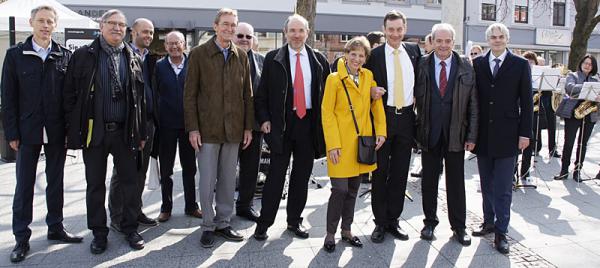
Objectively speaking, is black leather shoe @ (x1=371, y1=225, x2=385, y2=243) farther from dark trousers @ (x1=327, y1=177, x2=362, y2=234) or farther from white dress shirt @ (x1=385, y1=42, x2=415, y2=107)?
white dress shirt @ (x1=385, y1=42, x2=415, y2=107)

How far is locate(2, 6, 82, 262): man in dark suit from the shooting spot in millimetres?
3895

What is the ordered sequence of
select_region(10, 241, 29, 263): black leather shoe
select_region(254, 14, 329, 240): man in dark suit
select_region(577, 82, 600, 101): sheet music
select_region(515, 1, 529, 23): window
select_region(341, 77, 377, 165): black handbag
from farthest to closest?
select_region(515, 1, 529, 23): window, select_region(577, 82, 600, 101): sheet music, select_region(254, 14, 329, 240): man in dark suit, select_region(341, 77, 377, 165): black handbag, select_region(10, 241, 29, 263): black leather shoe

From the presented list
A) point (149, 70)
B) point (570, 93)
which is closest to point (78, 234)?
point (149, 70)

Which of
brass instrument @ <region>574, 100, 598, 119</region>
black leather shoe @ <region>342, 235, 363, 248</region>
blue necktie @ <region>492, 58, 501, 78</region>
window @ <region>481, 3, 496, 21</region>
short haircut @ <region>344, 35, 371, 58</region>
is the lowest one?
black leather shoe @ <region>342, 235, 363, 248</region>

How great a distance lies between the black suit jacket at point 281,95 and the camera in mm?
4211

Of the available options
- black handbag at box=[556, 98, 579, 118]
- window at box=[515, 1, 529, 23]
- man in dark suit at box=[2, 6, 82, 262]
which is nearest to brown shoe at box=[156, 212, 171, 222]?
man in dark suit at box=[2, 6, 82, 262]

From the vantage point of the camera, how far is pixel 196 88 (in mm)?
4160

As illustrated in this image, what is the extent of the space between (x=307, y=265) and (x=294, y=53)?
1.85 meters

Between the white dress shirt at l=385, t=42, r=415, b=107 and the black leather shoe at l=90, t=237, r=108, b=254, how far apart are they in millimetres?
2798

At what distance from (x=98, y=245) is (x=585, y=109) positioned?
7.08 meters

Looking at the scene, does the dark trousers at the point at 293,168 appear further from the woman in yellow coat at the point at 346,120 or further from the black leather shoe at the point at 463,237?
the black leather shoe at the point at 463,237

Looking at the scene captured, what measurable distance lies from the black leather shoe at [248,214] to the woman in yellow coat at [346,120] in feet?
3.77

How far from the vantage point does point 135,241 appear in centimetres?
421

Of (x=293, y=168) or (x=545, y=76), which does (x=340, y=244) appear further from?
(x=545, y=76)
